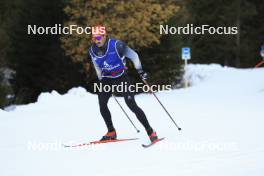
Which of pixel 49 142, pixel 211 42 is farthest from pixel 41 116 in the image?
pixel 211 42

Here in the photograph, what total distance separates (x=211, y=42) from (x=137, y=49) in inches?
816

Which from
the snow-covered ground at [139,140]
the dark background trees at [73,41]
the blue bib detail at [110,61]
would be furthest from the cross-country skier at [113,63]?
the dark background trees at [73,41]

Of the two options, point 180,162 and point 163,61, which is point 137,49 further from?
point 180,162

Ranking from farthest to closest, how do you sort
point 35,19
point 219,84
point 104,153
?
point 35,19 → point 219,84 → point 104,153

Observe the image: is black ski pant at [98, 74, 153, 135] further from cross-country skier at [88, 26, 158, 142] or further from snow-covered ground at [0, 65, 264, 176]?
snow-covered ground at [0, 65, 264, 176]

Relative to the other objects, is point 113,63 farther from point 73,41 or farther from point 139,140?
point 73,41

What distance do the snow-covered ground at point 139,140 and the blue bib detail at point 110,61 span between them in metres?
1.15

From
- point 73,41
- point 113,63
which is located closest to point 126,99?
point 113,63

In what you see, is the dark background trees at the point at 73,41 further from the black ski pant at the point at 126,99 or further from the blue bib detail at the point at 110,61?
the blue bib detail at the point at 110,61

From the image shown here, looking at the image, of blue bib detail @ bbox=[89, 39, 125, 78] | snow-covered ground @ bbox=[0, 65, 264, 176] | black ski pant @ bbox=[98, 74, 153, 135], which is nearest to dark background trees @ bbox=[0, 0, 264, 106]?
snow-covered ground @ bbox=[0, 65, 264, 176]

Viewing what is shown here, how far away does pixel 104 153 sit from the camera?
7.02 metres

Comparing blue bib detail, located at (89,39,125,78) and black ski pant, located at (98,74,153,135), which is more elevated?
blue bib detail, located at (89,39,125,78)

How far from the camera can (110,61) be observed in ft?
24.4

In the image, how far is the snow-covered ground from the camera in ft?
19.7
